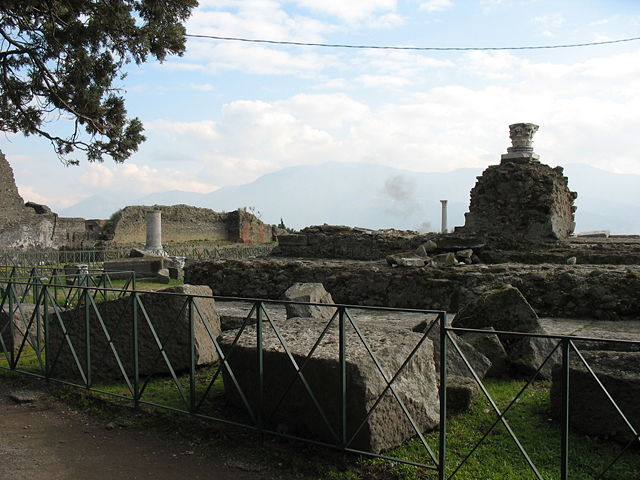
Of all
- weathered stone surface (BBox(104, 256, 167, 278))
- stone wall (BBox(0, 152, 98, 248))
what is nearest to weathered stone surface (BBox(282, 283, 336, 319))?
weathered stone surface (BBox(104, 256, 167, 278))

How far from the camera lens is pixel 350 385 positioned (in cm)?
452

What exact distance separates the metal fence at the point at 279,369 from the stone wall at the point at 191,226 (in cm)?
2993

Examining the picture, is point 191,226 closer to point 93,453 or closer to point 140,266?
point 140,266

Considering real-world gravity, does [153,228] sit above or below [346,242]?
above

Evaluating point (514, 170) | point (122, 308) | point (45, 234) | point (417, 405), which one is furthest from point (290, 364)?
point (45, 234)

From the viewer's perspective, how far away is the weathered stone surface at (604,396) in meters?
4.52

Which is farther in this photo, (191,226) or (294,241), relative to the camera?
(191,226)

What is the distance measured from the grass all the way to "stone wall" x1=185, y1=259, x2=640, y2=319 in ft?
9.98

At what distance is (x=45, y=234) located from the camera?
3438 cm

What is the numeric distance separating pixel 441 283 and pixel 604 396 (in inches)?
193

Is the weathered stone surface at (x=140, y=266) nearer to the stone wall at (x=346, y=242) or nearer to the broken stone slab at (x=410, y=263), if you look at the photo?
the stone wall at (x=346, y=242)

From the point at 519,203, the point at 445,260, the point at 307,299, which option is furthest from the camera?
the point at 519,203

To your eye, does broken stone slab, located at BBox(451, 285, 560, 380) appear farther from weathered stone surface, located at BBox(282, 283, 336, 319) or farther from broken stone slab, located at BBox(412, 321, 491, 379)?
weathered stone surface, located at BBox(282, 283, 336, 319)

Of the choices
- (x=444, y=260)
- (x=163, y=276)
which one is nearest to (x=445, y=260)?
(x=444, y=260)
